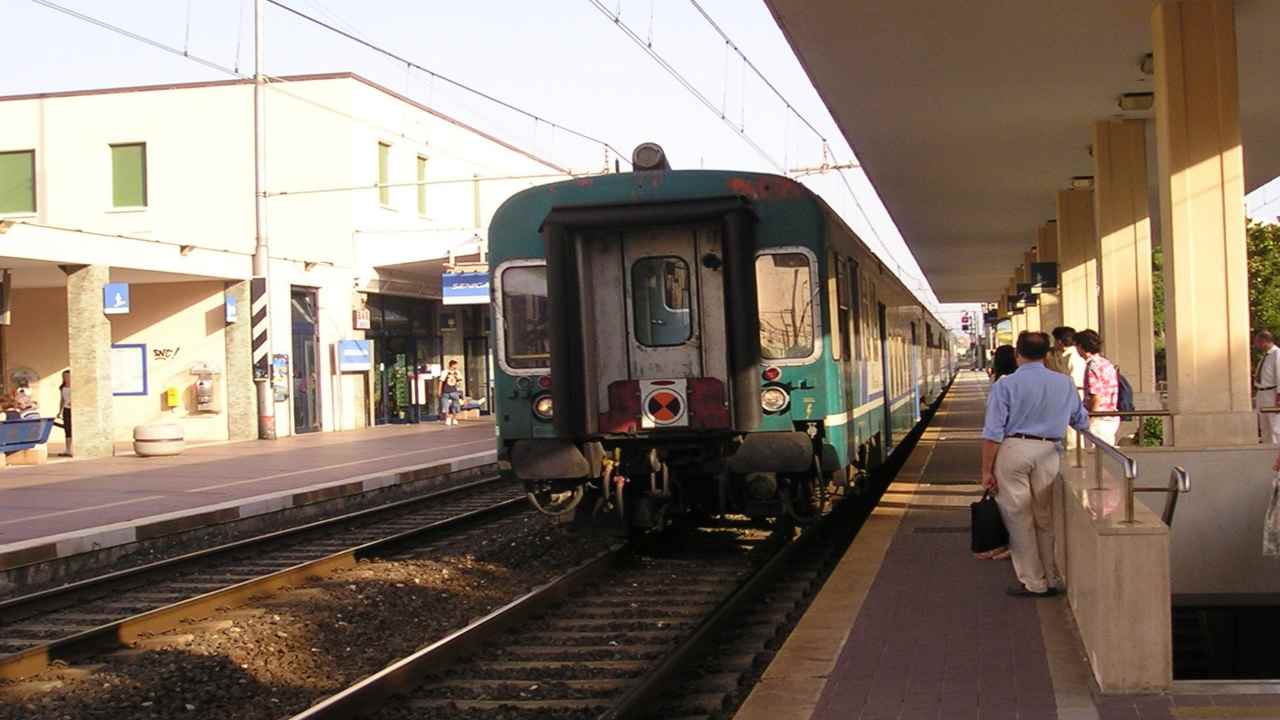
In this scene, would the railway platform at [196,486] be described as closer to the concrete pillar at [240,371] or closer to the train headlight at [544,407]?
Result: the concrete pillar at [240,371]

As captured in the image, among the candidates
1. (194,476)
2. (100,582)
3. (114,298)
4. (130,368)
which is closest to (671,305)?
(100,582)

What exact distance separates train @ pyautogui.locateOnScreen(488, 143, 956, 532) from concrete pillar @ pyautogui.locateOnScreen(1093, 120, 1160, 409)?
7.66 m

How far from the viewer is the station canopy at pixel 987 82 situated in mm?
12273

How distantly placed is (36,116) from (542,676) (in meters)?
30.9

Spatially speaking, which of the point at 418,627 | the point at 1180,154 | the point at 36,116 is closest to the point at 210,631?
the point at 418,627

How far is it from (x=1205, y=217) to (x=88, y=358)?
19631mm

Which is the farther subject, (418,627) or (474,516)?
(474,516)

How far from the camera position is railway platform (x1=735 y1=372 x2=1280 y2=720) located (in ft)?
19.4

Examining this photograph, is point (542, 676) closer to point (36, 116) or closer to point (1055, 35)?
point (1055, 35)

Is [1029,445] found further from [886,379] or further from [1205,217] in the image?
[886,379]

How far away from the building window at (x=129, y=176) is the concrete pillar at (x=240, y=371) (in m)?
5.76

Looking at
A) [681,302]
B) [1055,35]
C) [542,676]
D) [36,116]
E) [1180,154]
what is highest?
[36,116]

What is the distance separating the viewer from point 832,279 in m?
11.4

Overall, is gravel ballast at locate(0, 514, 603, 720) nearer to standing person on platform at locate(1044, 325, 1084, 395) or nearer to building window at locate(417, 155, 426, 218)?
standing person on platform at locate(1044, 325, 1084, 395)
